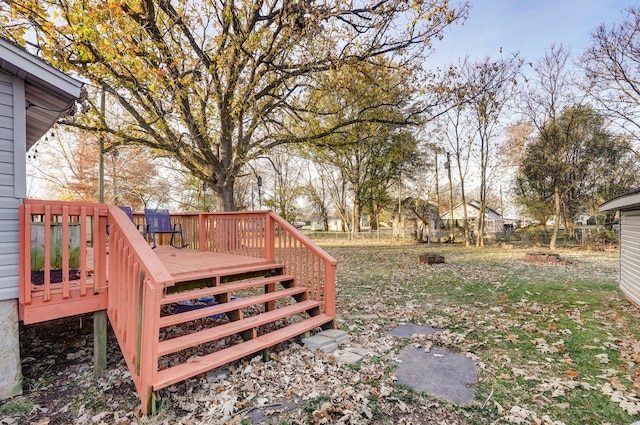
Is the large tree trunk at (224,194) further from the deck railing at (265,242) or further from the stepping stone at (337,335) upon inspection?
the stepping stone at (337,335)

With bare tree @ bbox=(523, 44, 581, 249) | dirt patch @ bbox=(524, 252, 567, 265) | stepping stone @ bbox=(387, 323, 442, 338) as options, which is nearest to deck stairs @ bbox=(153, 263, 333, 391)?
stepping stone @ bbox=(387, 323, 442, 338)

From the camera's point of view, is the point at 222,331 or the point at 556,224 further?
the point at 556,224

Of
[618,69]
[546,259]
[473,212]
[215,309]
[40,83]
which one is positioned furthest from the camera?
[473,212]

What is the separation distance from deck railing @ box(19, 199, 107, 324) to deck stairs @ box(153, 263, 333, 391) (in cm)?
79

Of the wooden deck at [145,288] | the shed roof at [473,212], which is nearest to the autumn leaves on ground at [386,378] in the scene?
the wooden deck at [145,288]

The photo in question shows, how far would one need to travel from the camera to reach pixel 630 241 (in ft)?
21.2

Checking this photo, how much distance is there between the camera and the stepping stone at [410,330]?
15.0ft

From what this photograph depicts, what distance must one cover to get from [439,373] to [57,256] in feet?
15.1

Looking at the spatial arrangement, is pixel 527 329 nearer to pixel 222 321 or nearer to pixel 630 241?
pixel 630 241

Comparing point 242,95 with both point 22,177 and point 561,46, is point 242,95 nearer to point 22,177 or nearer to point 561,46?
point 22,177

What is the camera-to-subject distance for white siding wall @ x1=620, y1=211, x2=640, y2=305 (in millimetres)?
5869

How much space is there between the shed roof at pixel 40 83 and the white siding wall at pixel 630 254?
9.36 m

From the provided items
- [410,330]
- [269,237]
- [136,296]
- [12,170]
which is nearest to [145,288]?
[136,296]

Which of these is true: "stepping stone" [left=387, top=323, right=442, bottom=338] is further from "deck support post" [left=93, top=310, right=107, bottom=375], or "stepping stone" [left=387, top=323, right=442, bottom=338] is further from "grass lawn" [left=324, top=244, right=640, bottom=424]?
"deck support post" [left=93, top=310, right=107, bottom=375]
